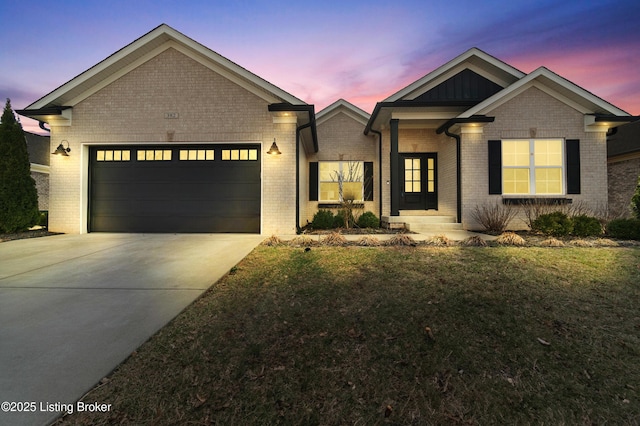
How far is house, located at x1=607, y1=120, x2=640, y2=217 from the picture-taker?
439 inches

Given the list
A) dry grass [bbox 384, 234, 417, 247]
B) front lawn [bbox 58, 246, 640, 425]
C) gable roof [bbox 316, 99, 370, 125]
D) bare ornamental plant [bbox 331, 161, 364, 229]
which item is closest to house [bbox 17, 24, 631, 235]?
bare ornamental plant [bbox 331, 161, 364, 229]

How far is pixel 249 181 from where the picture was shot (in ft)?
26.9

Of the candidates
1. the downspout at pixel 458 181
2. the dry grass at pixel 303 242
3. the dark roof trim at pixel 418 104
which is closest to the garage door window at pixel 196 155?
the dry grass at pixel 303 242

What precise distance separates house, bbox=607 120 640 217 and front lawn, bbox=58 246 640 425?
12.0 m

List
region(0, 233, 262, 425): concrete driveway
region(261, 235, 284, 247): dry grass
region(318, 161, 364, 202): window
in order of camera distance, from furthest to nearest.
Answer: region(318, 161, 364, 202): window, region(261, 235, 284, 247): dry grass, region(0, 233, 262, 425): concrete driveway

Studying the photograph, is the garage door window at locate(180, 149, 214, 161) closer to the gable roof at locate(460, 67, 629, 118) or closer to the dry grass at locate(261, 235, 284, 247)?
the dry grass at locate(261, 235, 284, 247)

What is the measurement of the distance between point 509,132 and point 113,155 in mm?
12834

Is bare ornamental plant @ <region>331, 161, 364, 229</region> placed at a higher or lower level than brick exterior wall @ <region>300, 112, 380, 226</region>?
lower

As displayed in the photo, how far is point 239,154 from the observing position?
27.0ft

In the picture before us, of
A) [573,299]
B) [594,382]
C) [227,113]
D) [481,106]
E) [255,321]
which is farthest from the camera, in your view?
[481,106]

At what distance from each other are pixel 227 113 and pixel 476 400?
847cm

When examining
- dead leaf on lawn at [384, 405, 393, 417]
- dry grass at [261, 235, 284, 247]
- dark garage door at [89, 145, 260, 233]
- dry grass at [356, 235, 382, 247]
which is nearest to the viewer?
dead leaf on lawn at [384, 405, 393, 417]

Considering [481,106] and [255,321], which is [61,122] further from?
[481,106]

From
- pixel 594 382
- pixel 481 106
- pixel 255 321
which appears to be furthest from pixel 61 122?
pixel 481 106
